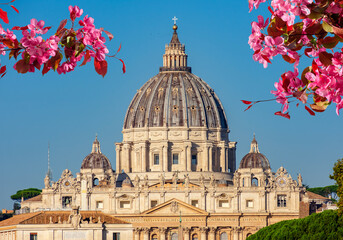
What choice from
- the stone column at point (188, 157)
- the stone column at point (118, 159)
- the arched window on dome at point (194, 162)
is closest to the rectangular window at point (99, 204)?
the stone column at point (188, 157)

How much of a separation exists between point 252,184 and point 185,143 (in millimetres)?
20632

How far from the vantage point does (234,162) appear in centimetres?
18988

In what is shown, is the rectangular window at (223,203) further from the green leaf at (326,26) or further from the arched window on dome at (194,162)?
the green leaf at (326,26)

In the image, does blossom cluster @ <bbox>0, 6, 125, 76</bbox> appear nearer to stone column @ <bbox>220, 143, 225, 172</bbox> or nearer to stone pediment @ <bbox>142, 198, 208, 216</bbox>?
stone pediment @ <bbox>142, 198, 208, 216</bbox>

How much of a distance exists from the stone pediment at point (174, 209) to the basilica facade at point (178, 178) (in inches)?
5.5

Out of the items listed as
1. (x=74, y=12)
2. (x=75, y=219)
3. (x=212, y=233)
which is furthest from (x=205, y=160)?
(x=74, y=12)

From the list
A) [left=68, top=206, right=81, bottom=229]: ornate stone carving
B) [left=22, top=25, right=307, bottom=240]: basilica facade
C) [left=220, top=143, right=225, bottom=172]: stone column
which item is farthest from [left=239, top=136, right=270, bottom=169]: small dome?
[left=68, top=206, right=81, bottom=229]: ornate stone carving

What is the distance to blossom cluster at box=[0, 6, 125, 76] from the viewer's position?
471 inches

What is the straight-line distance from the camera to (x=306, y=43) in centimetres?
1190

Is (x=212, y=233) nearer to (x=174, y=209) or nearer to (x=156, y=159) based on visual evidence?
(x=174, y=209)

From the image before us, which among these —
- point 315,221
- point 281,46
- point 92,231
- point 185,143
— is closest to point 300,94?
point 281,46

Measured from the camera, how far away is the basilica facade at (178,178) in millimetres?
159625

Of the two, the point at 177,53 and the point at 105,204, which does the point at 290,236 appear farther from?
the point at 177,53

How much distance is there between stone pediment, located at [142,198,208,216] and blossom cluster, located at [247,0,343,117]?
146528mm
